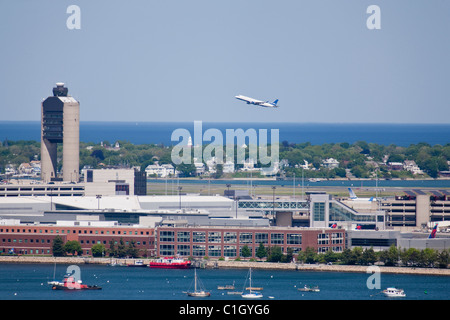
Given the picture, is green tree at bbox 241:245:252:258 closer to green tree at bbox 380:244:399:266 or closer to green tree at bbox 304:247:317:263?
green tree at bbox 304:247:317:263

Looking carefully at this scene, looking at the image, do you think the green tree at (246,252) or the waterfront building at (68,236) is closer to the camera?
the green tree at (246,252)

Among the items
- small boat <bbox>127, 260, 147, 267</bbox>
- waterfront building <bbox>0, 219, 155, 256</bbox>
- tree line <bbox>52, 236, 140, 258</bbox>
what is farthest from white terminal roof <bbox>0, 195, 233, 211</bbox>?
small boat <bbox>127, 260, 147, 267</bbox>

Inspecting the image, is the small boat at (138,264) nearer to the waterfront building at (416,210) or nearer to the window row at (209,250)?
the window row at (209,250)

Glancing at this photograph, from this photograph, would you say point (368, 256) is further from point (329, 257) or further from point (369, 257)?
point (329, 257)

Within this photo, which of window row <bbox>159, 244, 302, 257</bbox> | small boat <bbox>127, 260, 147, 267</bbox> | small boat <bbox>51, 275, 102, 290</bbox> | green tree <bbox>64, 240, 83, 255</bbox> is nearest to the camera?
small boat <bbox>51, 275, 102, 290</bbox>

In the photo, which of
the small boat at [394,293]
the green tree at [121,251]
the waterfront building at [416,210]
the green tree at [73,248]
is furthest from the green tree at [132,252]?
the waterfront building at [416,210]
